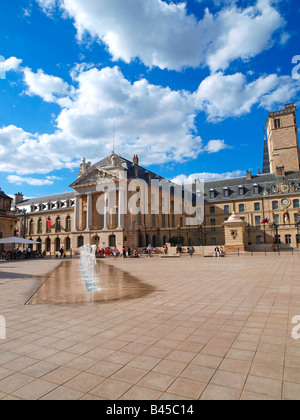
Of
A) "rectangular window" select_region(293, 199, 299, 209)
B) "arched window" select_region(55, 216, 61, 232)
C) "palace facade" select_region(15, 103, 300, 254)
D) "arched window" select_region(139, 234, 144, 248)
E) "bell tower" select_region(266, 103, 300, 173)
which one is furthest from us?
"bell tower" select_region(266, 103, 300, 173)

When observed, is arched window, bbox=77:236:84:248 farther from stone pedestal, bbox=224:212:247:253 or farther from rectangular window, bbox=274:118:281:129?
rectangular window, bbox=274:118:281:129

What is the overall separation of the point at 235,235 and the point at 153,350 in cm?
2982

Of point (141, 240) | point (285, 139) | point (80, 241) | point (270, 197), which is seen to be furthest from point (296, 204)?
point (80, 241)

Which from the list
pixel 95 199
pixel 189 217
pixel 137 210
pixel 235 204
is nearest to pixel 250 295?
pixel 137 210

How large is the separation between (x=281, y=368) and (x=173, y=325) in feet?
7.53

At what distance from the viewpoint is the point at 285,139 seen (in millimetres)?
60688

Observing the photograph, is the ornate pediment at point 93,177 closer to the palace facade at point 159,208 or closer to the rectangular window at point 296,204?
the palace facade at point 159,208

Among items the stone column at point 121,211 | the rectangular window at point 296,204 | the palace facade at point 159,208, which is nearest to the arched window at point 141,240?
the palace facade at point 159,208

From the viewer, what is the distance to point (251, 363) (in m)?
3.65

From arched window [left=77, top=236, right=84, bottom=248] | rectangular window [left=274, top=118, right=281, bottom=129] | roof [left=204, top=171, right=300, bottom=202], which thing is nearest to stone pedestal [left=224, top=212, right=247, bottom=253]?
roof [left=204, top=171, right=300, bottom=202]

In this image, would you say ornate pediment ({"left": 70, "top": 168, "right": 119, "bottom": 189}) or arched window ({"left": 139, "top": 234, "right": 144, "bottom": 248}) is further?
ornate pediment ({"left": 70, "top": 168, "right": 119, "bottom": 189})

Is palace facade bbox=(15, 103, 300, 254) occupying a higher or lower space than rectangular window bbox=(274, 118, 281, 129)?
lower

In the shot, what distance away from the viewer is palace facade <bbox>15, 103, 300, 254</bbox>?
44.3m

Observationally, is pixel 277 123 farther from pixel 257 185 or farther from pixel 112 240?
pixel 112 240
